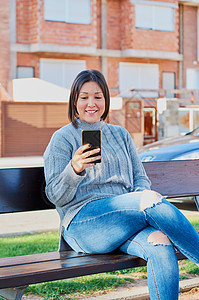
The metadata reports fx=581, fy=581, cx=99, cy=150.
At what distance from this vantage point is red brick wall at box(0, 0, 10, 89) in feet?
96.9

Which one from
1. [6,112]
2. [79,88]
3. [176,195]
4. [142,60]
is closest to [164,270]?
[79,88]

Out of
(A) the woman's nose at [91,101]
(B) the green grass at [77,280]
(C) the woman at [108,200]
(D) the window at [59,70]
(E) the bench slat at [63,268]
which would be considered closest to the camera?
(E) the bench slat at [63,268]

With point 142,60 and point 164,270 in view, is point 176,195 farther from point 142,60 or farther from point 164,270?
point 142,60

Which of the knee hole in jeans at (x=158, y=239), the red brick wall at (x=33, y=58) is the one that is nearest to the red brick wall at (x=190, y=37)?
the red brick wall at (x=33, y=58)

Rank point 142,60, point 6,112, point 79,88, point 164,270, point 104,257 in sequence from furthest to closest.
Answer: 1. point 142,60
2. point 6,112
3. point 79,88
4. point 104,257
5. point 164,270

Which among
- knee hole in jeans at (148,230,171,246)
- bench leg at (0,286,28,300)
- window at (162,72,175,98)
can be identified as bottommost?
bench leg at (0,286,28,300)

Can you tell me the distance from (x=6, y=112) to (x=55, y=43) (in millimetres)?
5155

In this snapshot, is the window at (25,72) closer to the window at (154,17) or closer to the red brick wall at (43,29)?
the red brick wall at (43,29)

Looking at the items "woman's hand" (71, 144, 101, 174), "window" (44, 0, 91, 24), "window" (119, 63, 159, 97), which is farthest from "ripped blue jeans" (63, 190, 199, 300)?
"window" (119, 63, 159, 97)

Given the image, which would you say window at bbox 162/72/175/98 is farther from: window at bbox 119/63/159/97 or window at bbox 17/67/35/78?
window at bbox 17/67/35/78

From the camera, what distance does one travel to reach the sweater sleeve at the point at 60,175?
3.48 meters

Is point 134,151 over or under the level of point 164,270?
over

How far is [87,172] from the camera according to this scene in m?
3.70

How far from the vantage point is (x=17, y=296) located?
3.35 meters
